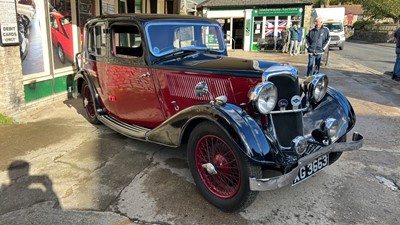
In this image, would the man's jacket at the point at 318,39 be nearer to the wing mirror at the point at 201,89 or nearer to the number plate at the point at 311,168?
the number plate at the point at 311,168

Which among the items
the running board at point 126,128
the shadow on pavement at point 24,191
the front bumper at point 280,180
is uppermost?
the front bumper at point 280,180

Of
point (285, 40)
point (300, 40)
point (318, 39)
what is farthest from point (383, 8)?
point (318, 39)

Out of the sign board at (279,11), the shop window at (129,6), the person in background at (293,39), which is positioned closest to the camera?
the shop window at (129,6)

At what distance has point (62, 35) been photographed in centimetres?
706

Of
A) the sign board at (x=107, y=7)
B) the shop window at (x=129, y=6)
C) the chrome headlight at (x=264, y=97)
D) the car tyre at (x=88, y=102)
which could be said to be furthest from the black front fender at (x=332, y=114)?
the shop window at (x=129, y=6)

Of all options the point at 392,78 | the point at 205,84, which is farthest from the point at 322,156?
the point at 392,78

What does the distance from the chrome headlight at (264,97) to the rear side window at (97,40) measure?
8.85ft

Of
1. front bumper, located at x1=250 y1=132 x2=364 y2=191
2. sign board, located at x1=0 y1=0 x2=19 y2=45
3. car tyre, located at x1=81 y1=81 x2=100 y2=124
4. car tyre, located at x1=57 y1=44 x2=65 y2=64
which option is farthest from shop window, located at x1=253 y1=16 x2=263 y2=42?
front bumper, located at x1=250 y1=132 x2=364 y2=191

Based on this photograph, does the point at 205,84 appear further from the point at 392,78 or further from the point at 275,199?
the point at 392,78

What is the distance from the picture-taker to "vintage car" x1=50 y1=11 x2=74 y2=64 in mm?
6744

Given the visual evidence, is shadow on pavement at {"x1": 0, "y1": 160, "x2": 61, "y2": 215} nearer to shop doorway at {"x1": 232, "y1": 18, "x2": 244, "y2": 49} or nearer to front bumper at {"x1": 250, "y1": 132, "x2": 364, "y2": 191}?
front bumper at {"x1": 250, "y1": 132, "x2": 364, "y2": 191}

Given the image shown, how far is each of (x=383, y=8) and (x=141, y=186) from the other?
140ft

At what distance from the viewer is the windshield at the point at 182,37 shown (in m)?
3.78

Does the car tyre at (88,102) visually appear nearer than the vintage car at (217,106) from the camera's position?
No
